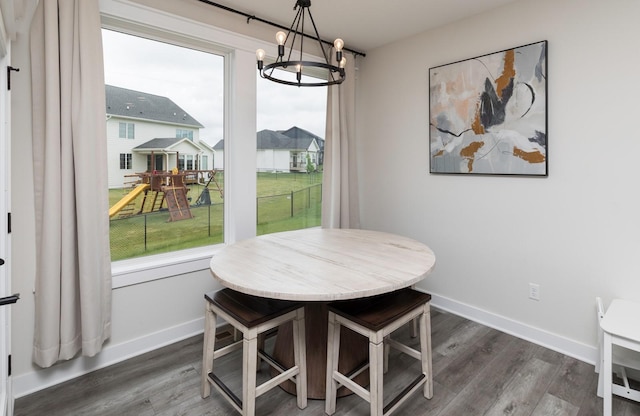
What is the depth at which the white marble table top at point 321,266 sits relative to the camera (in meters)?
1.50

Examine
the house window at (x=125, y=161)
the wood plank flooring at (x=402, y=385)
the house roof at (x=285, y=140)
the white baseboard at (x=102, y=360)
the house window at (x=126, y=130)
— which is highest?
the house roof at (x=285, y=140)

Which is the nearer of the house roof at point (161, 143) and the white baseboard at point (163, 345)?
the white baseboard at point (163, 345)

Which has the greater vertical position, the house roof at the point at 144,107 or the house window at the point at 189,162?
the house roof at the point at 144,107

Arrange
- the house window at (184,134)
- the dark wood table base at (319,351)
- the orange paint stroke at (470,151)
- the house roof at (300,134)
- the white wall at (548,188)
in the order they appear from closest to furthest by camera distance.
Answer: the dark wood table base at (319,351) → the white wall at (548,188) → the house window at (184,134) → the orange paint stroke at (470,151) → the house roof at (300,134)

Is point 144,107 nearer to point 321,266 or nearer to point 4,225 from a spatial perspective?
point 4,225

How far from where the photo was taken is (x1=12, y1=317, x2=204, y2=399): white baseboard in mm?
1947

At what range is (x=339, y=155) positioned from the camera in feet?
11.1

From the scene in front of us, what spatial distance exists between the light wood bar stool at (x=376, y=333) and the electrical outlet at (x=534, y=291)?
47.7 inches

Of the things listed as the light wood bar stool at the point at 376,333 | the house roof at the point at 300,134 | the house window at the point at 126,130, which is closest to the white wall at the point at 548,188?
the house roof at the point at 300,134

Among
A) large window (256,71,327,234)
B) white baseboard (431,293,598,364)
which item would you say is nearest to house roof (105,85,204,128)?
large window (256,71,327,234)

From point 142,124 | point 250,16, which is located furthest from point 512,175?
point 142,124

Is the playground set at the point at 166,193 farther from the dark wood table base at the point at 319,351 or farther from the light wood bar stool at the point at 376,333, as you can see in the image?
the light wood bar stool at the point at 376,333

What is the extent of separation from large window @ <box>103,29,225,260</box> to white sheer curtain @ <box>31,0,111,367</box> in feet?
0.96

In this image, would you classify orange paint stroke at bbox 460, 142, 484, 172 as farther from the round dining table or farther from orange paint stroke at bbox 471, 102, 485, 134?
the round dining table
